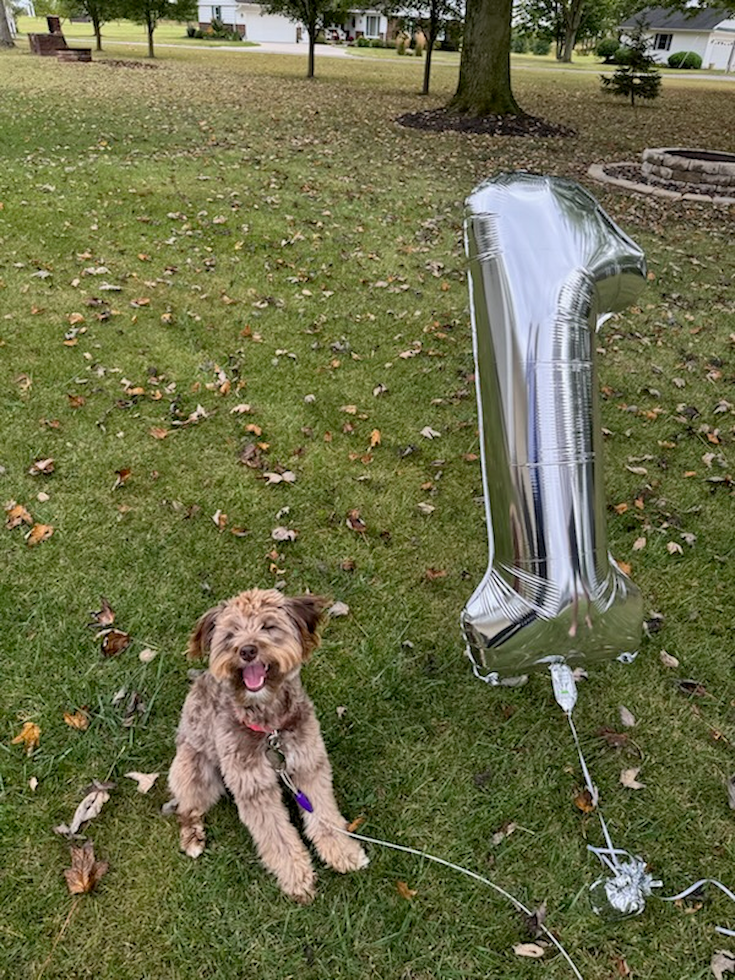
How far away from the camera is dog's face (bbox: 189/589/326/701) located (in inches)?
93.4

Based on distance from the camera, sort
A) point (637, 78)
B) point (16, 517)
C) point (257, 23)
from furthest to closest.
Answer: point (257, 23) < point (637, 78) < point (16, 517)

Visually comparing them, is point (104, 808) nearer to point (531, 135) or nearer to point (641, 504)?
point (641, 504)

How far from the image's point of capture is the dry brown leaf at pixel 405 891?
2.77 meters

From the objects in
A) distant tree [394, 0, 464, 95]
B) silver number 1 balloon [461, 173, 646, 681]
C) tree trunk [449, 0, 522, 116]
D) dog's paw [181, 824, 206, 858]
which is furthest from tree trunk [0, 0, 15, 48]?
dog's paw [181, 824, 206, 858]

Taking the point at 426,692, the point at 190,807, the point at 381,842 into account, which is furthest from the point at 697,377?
the point at 190,807

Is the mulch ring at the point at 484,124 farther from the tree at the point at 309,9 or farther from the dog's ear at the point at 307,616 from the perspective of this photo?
the dog's ear at the point at 307,616

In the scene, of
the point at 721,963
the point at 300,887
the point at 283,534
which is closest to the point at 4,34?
the point at 283,534

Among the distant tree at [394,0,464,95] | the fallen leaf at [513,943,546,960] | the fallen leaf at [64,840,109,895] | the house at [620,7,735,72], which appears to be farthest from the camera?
the house at [620,7,735,72]

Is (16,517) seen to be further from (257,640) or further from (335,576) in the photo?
(257,640)

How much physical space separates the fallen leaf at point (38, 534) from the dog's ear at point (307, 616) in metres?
2.61

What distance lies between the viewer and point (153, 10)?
29.2m

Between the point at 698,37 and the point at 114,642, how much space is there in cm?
7795

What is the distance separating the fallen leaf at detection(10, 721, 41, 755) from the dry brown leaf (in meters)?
1.87

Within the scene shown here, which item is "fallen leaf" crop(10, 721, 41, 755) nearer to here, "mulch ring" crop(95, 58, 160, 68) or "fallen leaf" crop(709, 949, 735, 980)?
"fallen leaf" crop(709, 949, 735, 980)
